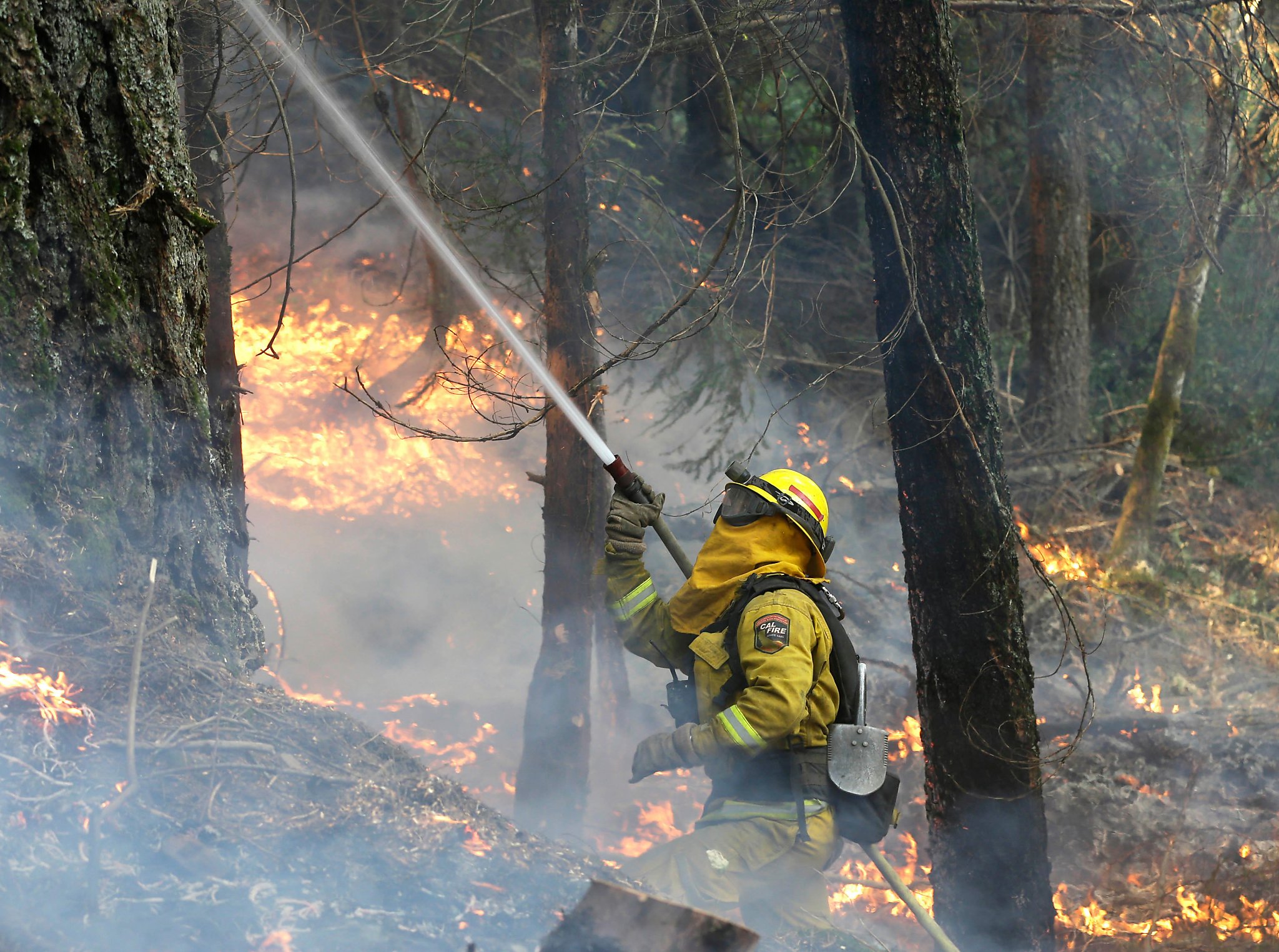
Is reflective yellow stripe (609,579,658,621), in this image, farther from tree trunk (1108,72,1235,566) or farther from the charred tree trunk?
tree trunk (1108,72,1235,566)

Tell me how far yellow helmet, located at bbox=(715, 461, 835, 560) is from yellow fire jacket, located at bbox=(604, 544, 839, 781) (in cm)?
33

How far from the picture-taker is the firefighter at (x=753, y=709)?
11.7 feet

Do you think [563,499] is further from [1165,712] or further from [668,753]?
[1165,712]

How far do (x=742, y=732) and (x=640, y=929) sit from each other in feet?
3.54

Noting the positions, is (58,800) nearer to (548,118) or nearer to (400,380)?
(548,118)

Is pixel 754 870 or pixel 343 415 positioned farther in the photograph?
pixel 343 415

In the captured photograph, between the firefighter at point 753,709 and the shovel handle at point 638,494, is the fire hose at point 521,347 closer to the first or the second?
the shovel handle at point 638,494

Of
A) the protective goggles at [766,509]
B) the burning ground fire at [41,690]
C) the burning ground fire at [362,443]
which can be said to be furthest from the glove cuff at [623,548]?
the burning ground fire at [362,443]

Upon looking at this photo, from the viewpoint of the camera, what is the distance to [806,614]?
3.70 metres

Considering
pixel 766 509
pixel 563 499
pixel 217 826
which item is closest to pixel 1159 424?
pixel 563 499

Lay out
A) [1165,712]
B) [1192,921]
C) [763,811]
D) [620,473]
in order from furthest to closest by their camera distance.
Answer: [1165,712] < [1192,921] < [620,473] < [763,811]

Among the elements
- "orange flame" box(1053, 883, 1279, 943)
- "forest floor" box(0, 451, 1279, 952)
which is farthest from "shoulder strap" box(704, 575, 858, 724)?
"orange flame" box(1053, 883, 1279, 943)

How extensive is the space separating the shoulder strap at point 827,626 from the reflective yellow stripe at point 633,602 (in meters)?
0.41

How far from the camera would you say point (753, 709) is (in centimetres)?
349
